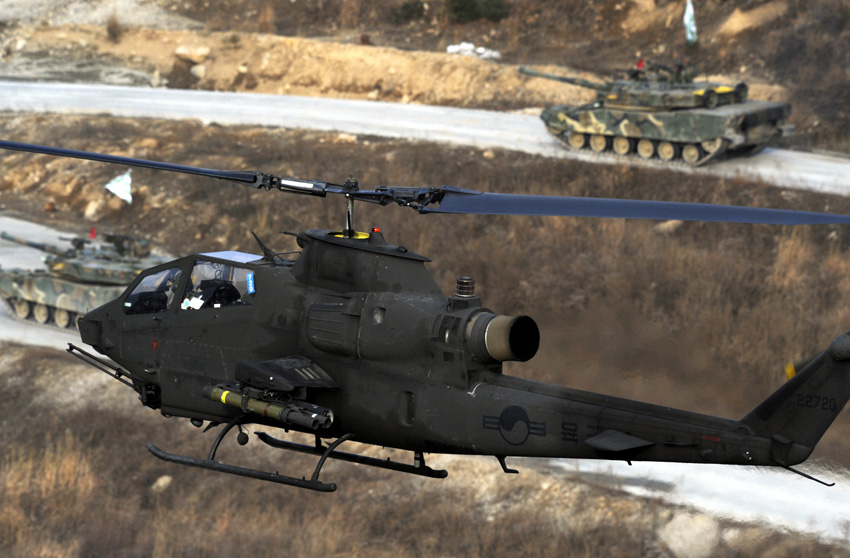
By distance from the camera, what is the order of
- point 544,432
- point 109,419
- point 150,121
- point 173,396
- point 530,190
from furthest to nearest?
point 150,121 < point 530,190 < point 109,419 < point 173,396 < point 544,432

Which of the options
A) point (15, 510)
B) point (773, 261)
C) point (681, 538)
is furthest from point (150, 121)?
point (681, 538)

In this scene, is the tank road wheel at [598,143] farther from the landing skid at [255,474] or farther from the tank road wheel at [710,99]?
the landing skid at [255,474]

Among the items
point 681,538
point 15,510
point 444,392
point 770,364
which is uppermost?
point 444,392

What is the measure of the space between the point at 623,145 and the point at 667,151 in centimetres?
163

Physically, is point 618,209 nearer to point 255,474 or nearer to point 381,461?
point 381,461

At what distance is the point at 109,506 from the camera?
24016 mm

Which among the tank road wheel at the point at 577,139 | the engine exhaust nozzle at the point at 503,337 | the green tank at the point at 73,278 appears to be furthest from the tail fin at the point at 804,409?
the tank road wheel at the point at 577,139

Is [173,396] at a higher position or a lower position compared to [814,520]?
higher

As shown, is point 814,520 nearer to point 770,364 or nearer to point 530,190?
point 770,364

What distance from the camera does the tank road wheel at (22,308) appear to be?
104ft

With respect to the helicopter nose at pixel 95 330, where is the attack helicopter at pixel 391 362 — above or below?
above

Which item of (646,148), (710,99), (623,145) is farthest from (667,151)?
(710,99)

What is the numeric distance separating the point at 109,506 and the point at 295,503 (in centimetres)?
421

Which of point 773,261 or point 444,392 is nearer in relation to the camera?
point 444,392
